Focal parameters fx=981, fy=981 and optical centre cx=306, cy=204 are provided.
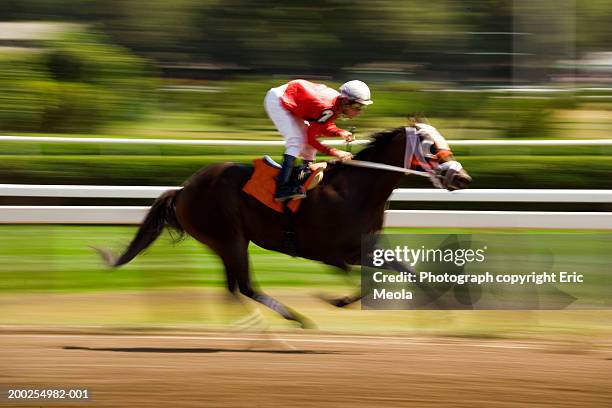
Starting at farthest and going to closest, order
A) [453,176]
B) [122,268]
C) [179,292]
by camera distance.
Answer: [122,268] < [179,292] < [453,176]

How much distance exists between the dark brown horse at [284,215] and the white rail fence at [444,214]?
54.2 inches

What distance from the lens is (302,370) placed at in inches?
196

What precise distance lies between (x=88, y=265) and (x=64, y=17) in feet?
25.9

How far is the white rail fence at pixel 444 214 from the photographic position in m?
7.18

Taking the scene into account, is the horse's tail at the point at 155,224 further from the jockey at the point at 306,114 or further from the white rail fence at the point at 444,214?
the white rail fence at the point at 444,214

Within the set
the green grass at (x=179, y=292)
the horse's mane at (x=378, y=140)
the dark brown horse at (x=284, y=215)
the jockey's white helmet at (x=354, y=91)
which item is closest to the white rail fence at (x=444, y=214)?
the green grass at (x=179, y=292)

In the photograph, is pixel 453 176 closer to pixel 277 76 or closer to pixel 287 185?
pixel 287 185

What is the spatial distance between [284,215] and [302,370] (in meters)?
1.13

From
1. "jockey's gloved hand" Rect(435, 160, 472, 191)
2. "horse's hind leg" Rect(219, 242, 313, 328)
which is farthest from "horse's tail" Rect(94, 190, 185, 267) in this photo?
"jockey's gloved hand" Rect(435, 160, 472, 191)

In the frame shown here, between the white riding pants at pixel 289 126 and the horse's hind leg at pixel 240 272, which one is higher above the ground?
the white riding pants at pixel 289 126

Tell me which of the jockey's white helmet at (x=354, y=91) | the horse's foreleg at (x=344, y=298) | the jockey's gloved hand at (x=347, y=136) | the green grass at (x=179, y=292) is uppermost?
the jockey's white helmet at (x=354, y=91)

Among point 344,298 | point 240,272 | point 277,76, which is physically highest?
point 277,76

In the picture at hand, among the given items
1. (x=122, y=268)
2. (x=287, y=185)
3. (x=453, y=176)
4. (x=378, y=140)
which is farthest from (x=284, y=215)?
(x=122, y=268)

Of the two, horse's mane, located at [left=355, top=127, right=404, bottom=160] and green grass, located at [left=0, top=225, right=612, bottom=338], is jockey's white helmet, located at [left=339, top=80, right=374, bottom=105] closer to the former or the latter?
horse's mane, located at [left=355, top=127, right=404, bottom=160]
